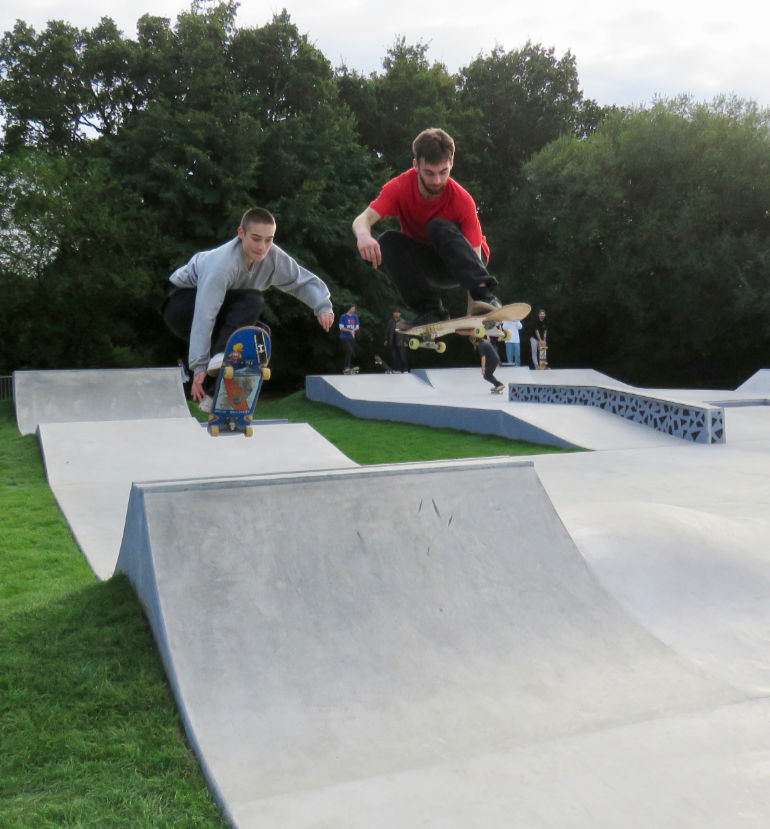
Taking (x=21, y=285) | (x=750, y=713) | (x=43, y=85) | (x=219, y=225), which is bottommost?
(x=750, y=713)

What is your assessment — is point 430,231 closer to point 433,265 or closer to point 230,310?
point 433,265

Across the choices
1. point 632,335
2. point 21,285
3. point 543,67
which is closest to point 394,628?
point 21,285

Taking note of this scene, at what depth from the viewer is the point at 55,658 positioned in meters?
3.62

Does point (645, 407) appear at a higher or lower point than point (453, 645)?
higher

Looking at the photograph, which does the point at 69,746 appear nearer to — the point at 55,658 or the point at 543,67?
the point at 55,658

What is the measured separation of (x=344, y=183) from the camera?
21.2 metres

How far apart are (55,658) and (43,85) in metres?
26.7

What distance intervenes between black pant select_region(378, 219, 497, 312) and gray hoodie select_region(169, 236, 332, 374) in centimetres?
78

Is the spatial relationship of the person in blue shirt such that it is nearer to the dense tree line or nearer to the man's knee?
the dense tree line

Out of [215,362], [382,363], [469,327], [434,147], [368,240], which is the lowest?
[382,363]

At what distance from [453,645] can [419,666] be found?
0.88 ft

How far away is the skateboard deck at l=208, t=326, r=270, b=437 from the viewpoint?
5410mm

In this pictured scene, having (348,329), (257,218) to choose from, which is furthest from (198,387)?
(348,329)

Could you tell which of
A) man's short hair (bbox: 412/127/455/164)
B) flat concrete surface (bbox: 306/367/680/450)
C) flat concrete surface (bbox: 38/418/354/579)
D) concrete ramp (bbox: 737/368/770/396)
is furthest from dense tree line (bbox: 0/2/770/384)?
man's short hair (bbox: 412/127/455/164)
